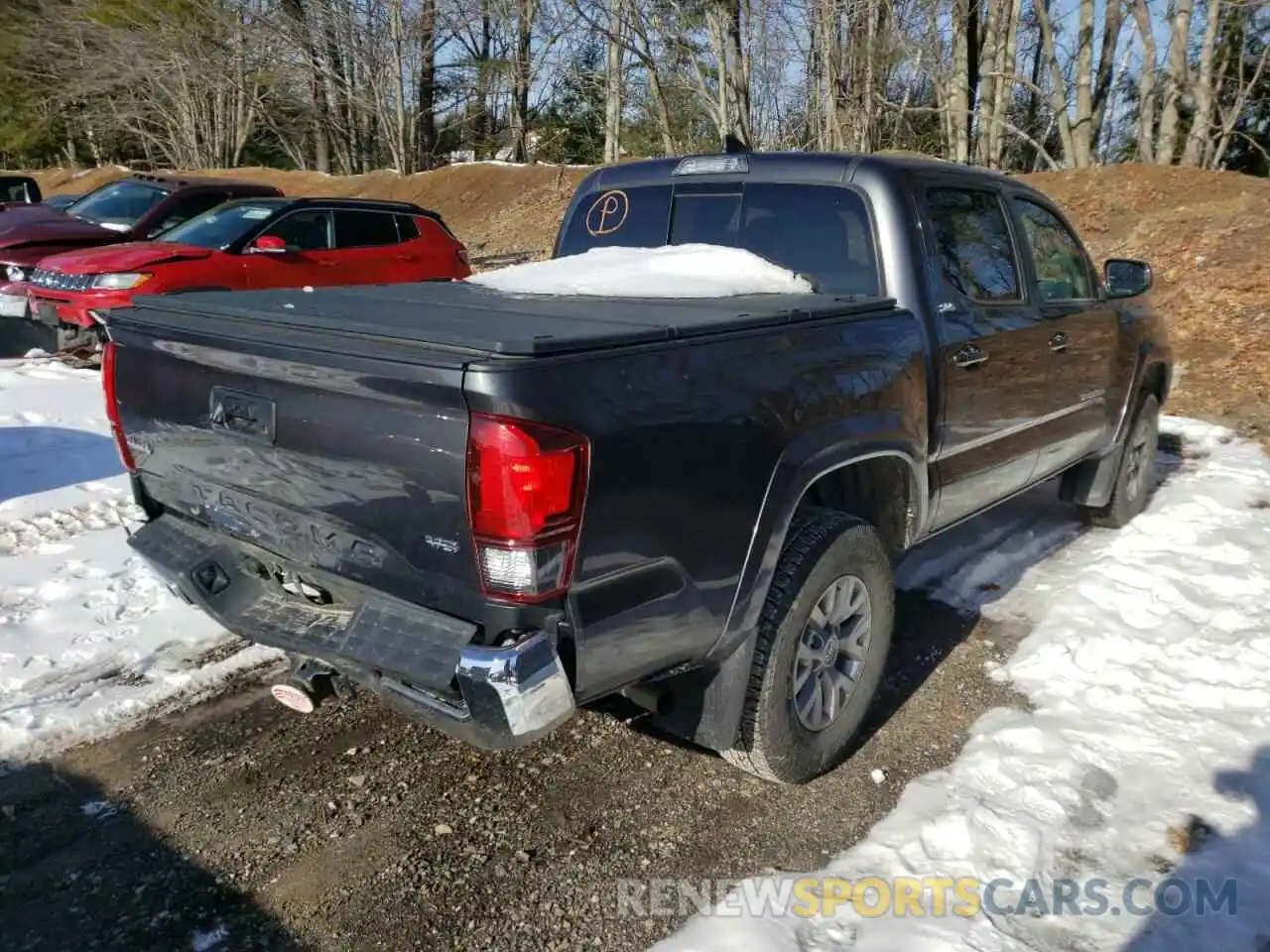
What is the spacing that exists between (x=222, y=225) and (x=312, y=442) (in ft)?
26.9

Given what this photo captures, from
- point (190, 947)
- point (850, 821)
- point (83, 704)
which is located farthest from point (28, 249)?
point (850, 821)

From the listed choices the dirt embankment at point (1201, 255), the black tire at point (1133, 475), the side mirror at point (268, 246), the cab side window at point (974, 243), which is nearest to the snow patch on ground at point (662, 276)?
the cab side window at point (974, 243)

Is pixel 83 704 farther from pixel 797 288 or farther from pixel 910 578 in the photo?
pixel 910 578

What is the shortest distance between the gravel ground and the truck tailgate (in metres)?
0.89

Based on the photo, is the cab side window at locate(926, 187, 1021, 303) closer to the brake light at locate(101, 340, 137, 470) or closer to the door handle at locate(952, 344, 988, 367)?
the door handle at locate(952, 344, 988, 367)

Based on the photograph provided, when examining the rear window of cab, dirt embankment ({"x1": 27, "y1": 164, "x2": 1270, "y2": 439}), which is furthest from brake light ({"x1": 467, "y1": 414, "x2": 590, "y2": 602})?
dirt embankment ({"x1": 27, "y1": 164, "x2": 1270, "y2": 439})

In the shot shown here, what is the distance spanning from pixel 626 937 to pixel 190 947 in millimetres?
1125

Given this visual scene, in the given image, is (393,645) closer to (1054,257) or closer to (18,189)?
(1054,257)

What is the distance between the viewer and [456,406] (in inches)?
86.8

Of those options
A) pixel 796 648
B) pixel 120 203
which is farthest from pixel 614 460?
pixel 120 203

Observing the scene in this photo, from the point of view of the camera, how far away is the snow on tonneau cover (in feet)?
7.50

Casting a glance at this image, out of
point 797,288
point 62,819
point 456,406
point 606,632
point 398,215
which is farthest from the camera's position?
point 398,215

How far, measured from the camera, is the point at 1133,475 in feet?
19.4

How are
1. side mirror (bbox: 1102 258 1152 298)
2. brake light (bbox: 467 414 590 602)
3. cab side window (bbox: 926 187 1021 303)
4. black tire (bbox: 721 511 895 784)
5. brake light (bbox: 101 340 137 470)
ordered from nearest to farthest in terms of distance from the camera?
brake light (bbox: 467 414 590 602)
black tire (bbox: 721 511 895 784)
brake light (bbox: 101 340 137 470)
cab side window (bbox: 926 187 1021 303)
side mirror (bbox: 1102 258 1152 298)
